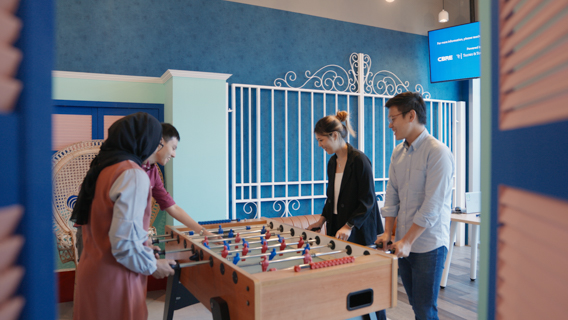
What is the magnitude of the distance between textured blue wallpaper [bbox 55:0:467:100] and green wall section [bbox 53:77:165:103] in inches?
6.2

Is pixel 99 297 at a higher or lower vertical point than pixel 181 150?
lower

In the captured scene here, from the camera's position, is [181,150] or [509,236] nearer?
[509,236]

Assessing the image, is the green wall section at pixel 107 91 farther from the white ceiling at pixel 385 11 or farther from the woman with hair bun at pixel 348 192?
the woman with hair bun at pixel 348 192

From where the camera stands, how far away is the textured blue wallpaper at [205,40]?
3.89 m

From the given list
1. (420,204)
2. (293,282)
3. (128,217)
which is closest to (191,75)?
(128,217)

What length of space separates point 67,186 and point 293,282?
9.79ft

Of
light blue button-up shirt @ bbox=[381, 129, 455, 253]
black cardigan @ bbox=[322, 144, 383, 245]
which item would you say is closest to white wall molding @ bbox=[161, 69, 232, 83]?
black cardigan @ bbox=[322, 144, 383, 245]

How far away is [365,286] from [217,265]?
0.70 metres

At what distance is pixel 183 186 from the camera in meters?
3.72

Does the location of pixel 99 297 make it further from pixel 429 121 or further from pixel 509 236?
pixel 429 121

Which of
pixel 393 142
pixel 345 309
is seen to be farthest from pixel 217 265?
pixel 393 142

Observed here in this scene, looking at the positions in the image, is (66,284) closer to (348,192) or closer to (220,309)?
(220,309)

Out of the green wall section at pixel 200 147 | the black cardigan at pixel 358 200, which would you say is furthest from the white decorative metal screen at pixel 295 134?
the black cardigan at pixel 358 200

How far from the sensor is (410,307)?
11.1 ft
